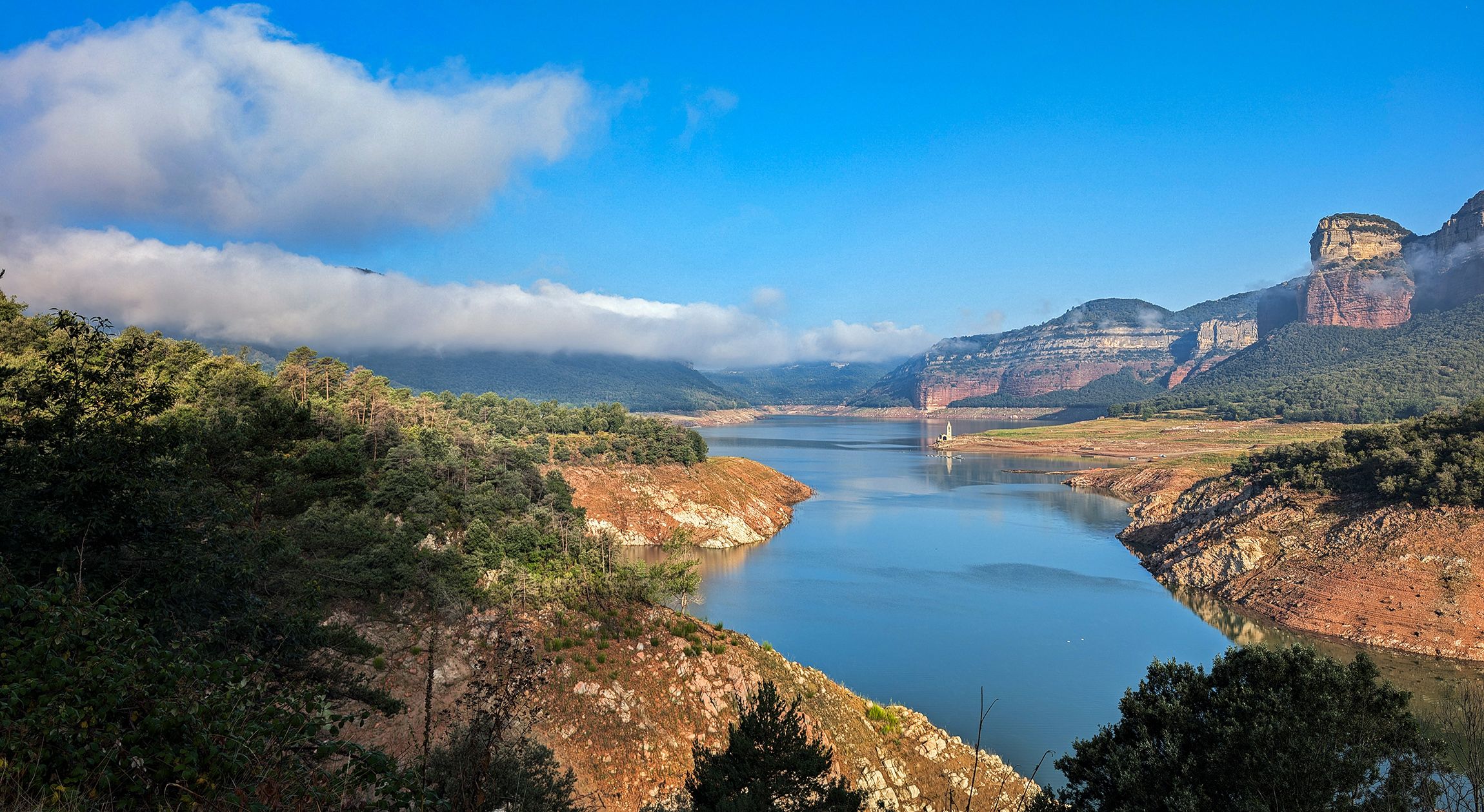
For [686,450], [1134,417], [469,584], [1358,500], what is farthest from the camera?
[1134,417]

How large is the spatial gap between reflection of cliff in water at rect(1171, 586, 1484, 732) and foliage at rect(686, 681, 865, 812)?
908 inches

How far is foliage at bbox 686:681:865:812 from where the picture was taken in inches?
470

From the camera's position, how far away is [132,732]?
5051 millimetres

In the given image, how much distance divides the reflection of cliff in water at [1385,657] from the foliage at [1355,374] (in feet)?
271

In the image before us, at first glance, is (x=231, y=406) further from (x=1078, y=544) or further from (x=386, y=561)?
(x=1078, y=544)

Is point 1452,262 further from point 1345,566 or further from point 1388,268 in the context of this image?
point 1345,566

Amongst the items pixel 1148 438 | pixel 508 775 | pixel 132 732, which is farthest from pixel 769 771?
pixel 1148 438

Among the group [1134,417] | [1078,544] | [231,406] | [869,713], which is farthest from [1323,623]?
[1134,417]

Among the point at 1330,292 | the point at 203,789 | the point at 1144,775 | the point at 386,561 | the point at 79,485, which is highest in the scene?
the point at 1330,292

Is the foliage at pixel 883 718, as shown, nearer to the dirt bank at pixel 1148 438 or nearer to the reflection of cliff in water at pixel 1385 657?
the reflection of cliff in water at pixel 1385 657

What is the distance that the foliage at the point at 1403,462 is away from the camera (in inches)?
1385

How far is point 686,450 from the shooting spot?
6469cm

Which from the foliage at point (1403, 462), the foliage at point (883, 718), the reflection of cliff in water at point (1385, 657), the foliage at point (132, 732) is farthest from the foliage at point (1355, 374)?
the foliage at point (132, 732)

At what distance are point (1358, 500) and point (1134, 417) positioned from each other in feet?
353
